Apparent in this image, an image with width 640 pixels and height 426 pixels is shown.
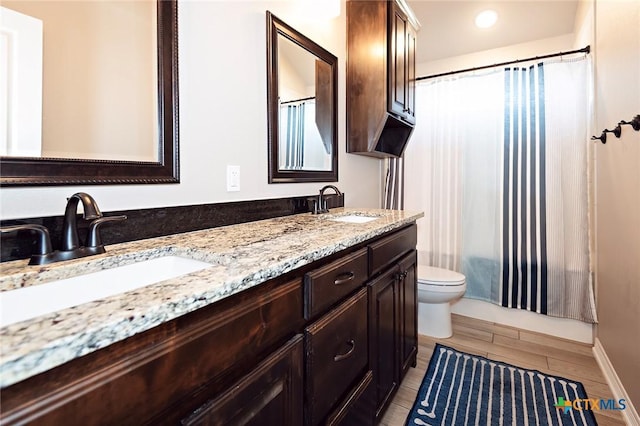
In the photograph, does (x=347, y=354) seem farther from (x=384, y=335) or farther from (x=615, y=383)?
(x=615, y=383)

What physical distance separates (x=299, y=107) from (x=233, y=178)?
65 centimetres

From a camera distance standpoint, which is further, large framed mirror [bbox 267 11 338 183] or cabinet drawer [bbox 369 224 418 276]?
large framed mirror [bbox 267 11 338 183]

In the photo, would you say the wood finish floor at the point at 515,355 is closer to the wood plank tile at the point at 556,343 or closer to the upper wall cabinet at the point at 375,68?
the wood plank tile at the point at 556,343

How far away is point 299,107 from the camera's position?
5.81 feet

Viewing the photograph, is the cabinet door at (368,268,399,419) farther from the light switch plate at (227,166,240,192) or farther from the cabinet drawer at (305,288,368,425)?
the light switch plate at (227,166,240,192)

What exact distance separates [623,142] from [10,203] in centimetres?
242

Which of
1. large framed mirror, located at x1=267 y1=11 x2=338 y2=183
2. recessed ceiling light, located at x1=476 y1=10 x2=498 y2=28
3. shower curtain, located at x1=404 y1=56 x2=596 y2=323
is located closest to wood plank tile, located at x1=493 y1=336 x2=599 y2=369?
shower curtain, located at x1=404 y1=56 x2=596 y2=323

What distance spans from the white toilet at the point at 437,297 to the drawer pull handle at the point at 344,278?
1324 mm

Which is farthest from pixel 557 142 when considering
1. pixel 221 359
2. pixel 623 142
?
pixel 221 359

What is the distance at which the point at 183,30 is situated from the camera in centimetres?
114

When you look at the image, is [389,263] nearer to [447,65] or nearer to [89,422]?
[89,422]

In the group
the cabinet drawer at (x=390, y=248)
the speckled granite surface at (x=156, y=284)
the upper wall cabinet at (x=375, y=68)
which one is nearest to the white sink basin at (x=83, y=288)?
the speckled granite surface at (x=156, y=284)

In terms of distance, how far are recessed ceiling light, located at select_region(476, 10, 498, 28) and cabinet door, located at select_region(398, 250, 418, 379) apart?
6.55 ft

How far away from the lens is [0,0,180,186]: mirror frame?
2.81ft
